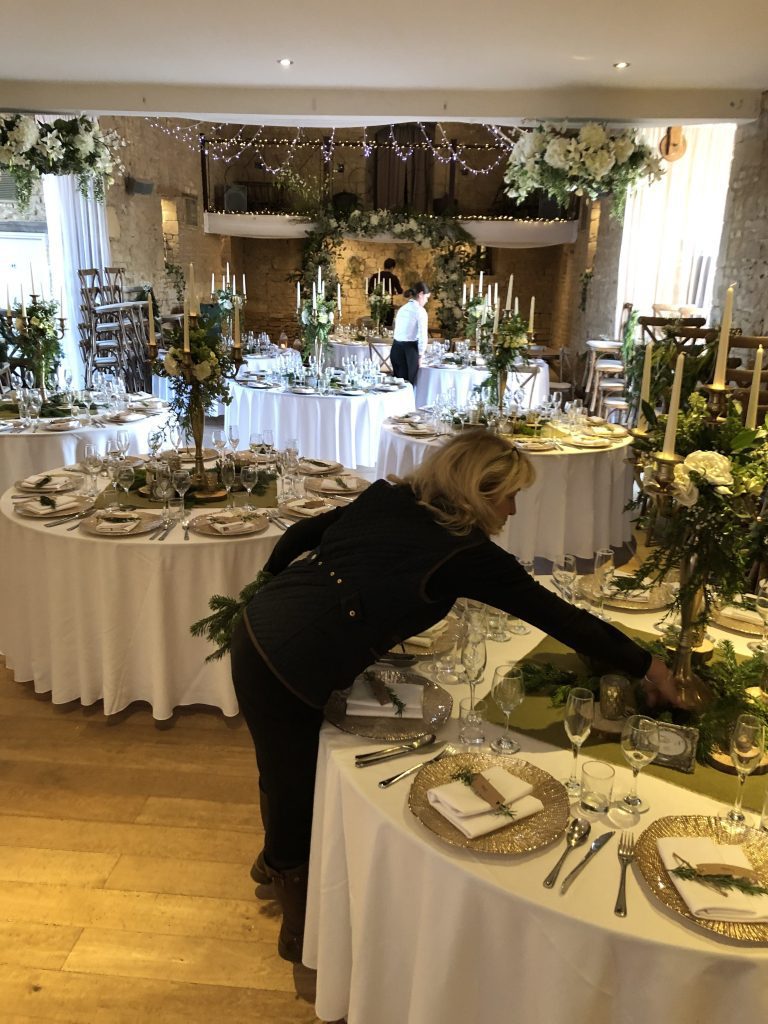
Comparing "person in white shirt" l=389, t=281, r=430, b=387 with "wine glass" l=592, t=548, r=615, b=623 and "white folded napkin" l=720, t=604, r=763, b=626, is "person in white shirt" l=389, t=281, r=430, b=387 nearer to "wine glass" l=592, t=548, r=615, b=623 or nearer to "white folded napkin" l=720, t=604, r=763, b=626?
"wine glass" l=592, t=548, r=615, b=623

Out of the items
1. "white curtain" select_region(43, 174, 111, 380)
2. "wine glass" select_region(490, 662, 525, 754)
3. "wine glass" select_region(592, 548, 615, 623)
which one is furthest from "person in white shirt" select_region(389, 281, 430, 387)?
"wine glass" select_region(490, 662, 525, 754)

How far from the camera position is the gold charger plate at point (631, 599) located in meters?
2.44

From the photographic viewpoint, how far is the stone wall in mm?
6277

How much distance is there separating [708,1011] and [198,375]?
9.39ft

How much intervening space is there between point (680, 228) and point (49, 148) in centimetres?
768

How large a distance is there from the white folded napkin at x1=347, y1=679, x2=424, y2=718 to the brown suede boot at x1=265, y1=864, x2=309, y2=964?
0.56 m

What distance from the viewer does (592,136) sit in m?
5.88

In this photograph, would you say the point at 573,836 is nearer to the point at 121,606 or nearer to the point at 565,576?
the point at 565,576

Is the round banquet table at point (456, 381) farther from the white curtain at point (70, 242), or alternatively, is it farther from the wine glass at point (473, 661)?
the wine glass at point (473, 661)

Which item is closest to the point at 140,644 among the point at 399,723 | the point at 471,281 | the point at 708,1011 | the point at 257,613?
the point at 257,613

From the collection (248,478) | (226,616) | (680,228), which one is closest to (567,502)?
(248,478)

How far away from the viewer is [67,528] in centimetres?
320

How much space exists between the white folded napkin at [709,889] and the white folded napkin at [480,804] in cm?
26

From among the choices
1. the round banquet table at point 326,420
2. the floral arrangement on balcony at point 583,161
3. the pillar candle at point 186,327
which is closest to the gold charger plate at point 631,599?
the pillar candle at point 186,327
